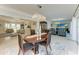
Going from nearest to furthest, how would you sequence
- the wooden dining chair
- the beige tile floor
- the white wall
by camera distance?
the wooden dining chair, the beige tile floor, the white wall

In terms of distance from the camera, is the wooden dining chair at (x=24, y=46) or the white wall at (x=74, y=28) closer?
the wooden dining chair at (x=24, y=46)

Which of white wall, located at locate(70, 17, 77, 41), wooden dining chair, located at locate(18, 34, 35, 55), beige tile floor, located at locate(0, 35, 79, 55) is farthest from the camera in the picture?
white wall, located at locate(70, 17, 77, 41)

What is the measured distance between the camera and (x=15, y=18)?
3.72 m

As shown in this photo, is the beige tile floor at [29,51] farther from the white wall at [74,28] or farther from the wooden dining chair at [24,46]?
the white wall at [74,28]

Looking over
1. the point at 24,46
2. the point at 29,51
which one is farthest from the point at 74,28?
the point at 24,46

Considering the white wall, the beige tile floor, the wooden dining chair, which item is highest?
the white wall

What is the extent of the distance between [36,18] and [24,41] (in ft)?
3.58

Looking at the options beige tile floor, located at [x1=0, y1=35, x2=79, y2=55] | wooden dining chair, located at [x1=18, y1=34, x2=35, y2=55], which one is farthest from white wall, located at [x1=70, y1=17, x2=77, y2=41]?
wooden dining chair, located at [x1=18, y1=34, x2=35, y2=55]

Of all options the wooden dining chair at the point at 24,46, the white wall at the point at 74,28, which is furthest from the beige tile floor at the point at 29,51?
the white wall at the point at 74,28

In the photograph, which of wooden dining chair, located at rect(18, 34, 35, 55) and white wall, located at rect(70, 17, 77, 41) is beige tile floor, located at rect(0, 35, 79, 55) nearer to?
wooden dining chair, located at rect(18, 34, 35, 55)

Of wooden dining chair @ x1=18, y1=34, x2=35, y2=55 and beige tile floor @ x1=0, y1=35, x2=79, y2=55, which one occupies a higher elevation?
wooden dining chair @ x1=18, y1=34, x2=35, y2=55

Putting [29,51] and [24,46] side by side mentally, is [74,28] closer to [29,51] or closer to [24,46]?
[29,51]

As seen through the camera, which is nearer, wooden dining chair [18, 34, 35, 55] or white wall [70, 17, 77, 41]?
wooden dining chair [18, 34, 35, 55]
